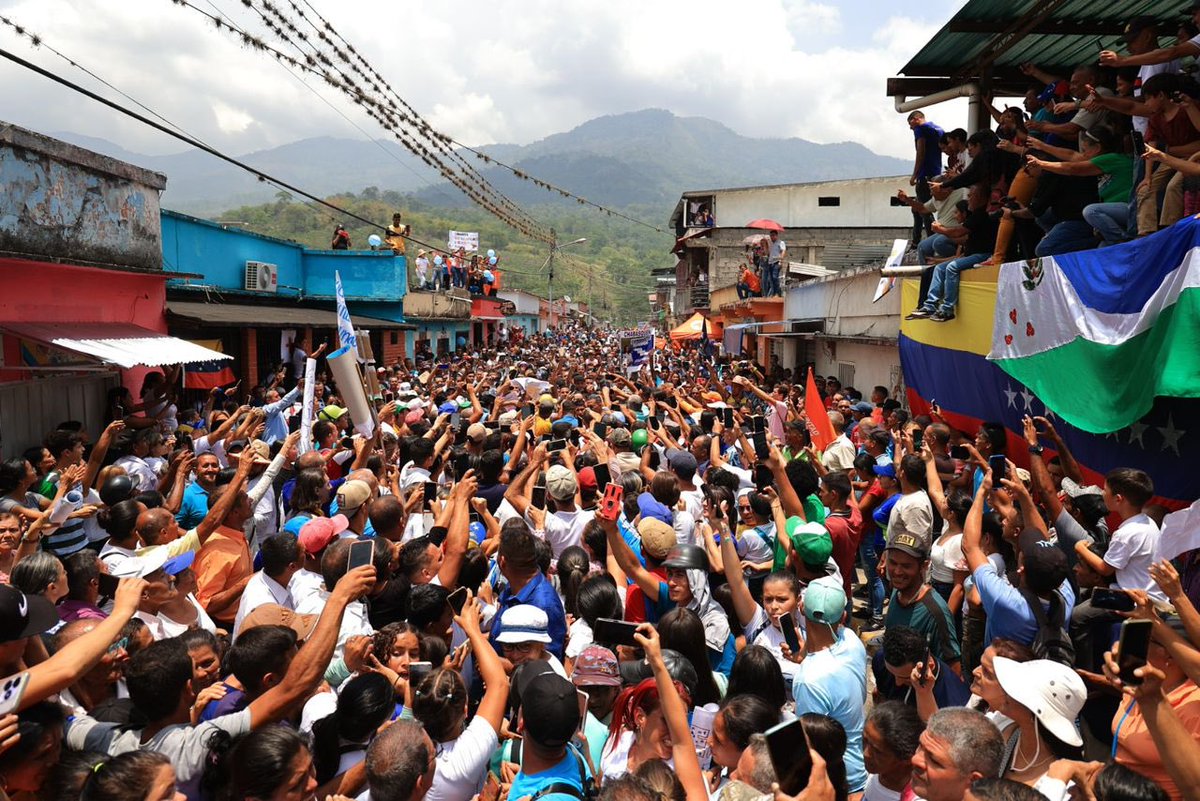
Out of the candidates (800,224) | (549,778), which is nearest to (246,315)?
(549,778)

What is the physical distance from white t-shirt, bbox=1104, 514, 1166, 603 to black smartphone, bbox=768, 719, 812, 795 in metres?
2.90

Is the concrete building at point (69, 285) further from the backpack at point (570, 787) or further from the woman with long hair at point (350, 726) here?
the backpack at point (570, 787)

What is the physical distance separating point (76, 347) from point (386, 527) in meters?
5.72

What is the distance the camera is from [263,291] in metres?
18.2

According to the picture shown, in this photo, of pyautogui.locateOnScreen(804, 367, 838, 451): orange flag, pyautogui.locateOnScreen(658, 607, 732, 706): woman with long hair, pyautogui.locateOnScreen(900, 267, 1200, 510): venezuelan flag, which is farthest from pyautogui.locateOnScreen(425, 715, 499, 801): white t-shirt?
pyautogui.locateOnScreen(804, 367, 838, 451): orange flag

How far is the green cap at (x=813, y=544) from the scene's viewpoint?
4156 mm

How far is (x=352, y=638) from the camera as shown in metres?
3.46

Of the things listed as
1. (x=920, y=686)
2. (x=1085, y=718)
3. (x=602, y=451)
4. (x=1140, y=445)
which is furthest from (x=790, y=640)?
(x=602, y=451)

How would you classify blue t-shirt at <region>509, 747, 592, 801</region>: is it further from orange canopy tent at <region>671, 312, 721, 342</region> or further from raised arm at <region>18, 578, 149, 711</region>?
orange canopy tent at <region>671, 312, 721, 342</region>

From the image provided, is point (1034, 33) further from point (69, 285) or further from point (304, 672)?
point (69, 285)

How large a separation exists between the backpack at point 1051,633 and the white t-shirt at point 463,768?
2.61 meters

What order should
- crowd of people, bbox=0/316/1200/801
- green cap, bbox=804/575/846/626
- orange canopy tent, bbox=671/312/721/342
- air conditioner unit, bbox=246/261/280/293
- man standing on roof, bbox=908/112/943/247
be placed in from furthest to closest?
orange canopy tent, bbox=671/312/721/342 < air conditioner unit, bbox=246/261/280/293 < man standing on roof, bbox=908/112/943/247 < green cap, bbox=804/575/846/626 < crowd of people, bbox=0/316/1200/801

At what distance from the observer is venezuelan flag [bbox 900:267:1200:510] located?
5.21 metres

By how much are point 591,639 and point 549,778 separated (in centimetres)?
126
